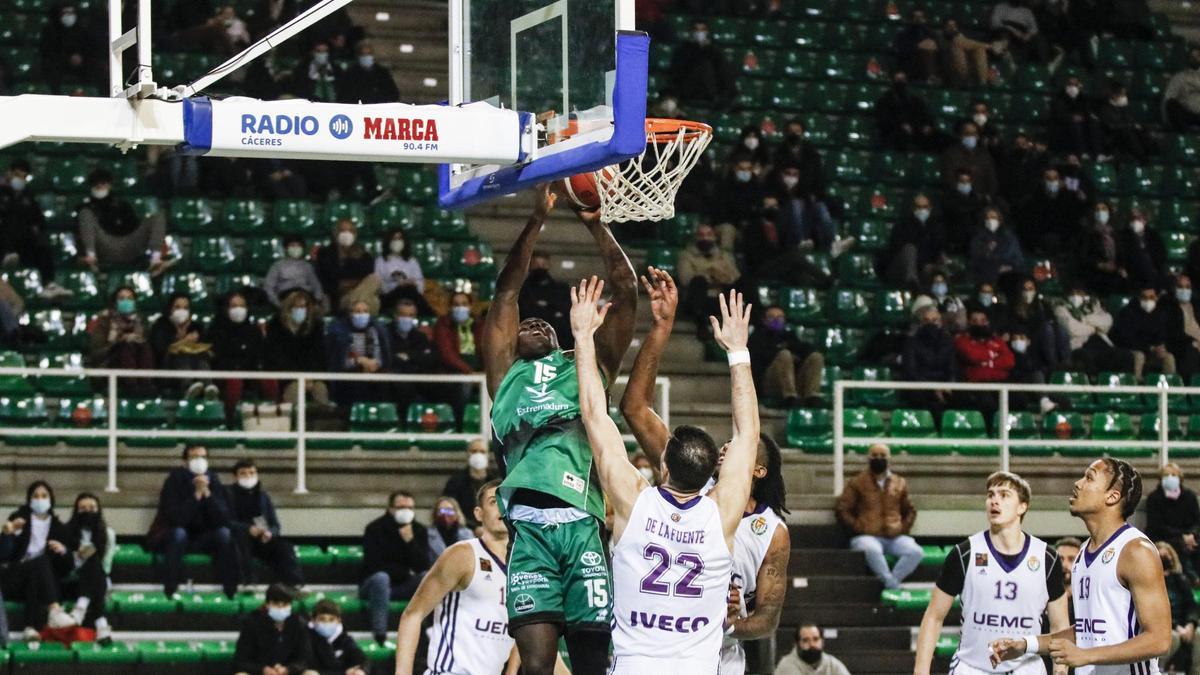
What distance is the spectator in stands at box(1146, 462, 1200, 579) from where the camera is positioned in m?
16.9

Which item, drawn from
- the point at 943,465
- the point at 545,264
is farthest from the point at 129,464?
the point at 943,465

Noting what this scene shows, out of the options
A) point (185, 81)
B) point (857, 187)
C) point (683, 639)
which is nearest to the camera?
point (683, 639)

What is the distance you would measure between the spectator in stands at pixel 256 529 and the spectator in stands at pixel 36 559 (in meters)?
1.32

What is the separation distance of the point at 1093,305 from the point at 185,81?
942 centimetres

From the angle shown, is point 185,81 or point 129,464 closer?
point 129,464

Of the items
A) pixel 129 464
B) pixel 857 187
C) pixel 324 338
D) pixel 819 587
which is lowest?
pixel 819 587

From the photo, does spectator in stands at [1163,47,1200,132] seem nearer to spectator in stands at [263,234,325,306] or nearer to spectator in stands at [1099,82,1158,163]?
spectator in stands at [1099,82,1158,163]

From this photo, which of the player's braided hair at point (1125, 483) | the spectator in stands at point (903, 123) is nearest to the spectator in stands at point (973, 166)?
the spectator in stands at point (903, 123)

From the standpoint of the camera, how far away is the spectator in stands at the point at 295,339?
16.9 metres

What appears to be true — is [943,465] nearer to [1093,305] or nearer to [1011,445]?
[1011,445]

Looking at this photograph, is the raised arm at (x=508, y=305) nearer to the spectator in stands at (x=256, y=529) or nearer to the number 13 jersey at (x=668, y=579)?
the number 13 jersey at (x=668, y=579)

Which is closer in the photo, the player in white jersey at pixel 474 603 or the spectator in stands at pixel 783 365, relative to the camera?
the player in white jersey at pixel 474 603

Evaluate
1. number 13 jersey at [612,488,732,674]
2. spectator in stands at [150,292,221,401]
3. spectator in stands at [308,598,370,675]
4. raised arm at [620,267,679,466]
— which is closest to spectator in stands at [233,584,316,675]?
spectator in stands at [308,598,370,675]

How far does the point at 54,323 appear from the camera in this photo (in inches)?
677
